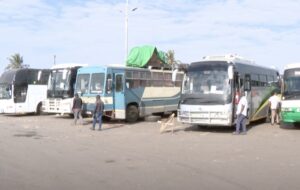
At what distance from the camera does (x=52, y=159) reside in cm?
1262

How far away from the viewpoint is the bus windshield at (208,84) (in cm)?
1969

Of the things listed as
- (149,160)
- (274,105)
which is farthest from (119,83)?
(149,160)

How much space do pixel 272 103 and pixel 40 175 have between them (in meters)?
16.2

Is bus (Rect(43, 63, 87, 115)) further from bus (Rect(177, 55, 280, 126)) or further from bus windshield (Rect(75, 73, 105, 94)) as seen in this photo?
bus (Rect(177, 55, 280, 126))

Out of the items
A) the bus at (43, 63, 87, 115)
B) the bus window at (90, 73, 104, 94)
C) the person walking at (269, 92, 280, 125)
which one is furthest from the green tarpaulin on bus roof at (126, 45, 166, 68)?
the person walking at (269, 92, 280, 125)

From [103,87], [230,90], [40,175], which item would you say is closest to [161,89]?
[103,87]

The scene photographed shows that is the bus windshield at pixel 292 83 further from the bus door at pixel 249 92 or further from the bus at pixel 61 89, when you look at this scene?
the bus at pixel 61 89

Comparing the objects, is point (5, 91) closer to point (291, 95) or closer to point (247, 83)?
point (247, 83)

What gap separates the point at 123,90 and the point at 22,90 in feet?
32.2

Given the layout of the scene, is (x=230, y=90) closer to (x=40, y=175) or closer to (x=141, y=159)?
(x=141, y=159)

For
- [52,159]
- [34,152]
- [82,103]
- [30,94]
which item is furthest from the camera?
[30,94]

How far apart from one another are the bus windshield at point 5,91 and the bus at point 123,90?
783 cm

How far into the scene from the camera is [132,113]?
26.5 metres

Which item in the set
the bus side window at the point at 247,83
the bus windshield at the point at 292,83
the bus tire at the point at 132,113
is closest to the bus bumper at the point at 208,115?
the bus side window at the point at 247,83
